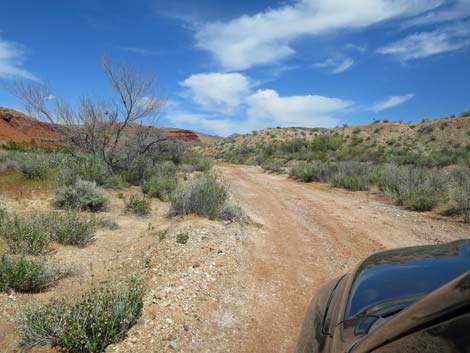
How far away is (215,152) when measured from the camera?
5078cm

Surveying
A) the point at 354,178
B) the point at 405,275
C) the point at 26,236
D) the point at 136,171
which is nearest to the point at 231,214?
the point at 26,236

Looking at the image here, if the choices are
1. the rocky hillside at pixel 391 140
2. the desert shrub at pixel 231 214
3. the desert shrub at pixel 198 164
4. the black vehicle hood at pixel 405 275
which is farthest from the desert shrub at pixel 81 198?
the rocky hillside at pixel 391 140

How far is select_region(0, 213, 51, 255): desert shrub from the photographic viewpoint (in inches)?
225

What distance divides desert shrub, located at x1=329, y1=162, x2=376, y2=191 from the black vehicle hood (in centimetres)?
1218

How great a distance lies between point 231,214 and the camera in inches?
319

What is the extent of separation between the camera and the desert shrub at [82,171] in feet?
34.6

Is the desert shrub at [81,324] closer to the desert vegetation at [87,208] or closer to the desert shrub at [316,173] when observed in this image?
the desert vegetation at [87,208]

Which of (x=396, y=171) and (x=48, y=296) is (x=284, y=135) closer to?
(x=396, y=171)

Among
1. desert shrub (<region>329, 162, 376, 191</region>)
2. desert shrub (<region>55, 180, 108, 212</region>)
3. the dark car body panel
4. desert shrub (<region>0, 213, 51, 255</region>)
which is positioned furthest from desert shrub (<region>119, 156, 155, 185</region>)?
the dark car body panel

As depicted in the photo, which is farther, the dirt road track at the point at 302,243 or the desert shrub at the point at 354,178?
the desert shrub at the point at 354,178

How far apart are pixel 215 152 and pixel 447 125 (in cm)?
2975

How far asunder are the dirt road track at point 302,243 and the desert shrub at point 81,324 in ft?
4.33

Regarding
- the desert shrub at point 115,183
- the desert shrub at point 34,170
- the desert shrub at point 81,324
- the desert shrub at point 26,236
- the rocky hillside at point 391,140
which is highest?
the rocky hillside at point 391,140

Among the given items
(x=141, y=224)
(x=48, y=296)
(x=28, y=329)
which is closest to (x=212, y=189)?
(x=141, y=224)
